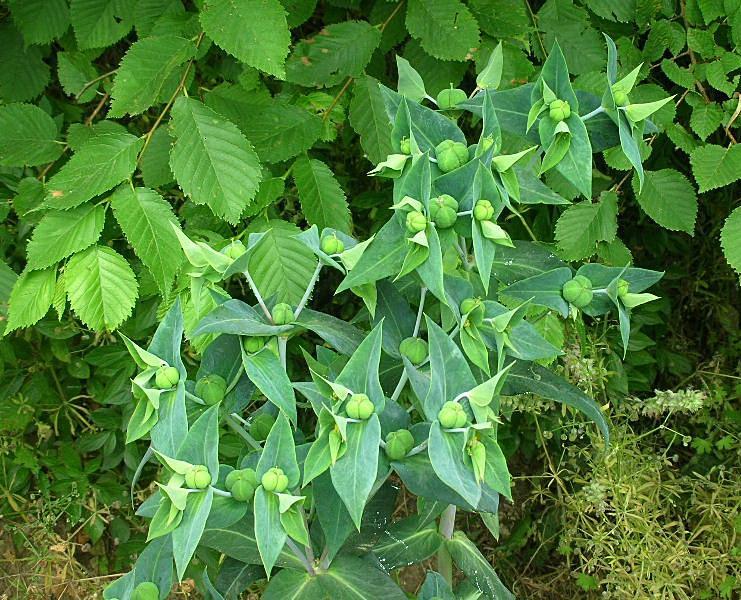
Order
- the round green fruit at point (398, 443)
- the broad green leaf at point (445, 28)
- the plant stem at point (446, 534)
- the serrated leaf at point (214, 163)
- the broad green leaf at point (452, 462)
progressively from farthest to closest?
the broad green leaf at point (445, 28) < the serrated leaf at point (214, 163) < the plant stem at point (446, 534) < the round green fruit at point (398, 443) < the broad green leaf at point (452, 462)

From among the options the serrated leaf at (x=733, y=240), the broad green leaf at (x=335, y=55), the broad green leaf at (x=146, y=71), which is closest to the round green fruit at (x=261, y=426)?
the broad green leaf at (x=146, y=71)

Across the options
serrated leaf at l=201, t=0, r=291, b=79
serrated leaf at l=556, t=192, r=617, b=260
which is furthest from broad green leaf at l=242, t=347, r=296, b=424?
serrated leaf at l=556, t=192, r=617, b=260

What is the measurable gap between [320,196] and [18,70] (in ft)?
2.58

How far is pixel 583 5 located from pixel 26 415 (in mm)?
1807

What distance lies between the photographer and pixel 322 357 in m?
1.10

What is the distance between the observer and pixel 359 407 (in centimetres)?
84

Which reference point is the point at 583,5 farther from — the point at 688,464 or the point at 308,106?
the point at 688,464

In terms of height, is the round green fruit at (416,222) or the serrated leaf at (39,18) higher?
the round green fruit at (416,222)

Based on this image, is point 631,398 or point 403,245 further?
point 631,398

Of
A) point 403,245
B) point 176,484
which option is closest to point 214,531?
point 176,484

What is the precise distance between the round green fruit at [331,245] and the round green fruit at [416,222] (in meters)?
0.13

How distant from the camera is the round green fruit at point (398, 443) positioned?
3.00ft

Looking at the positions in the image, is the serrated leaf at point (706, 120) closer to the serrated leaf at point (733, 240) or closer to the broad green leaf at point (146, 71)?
the serrated leaf at point (733, 240)

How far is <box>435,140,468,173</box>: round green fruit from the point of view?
0.96 meters
